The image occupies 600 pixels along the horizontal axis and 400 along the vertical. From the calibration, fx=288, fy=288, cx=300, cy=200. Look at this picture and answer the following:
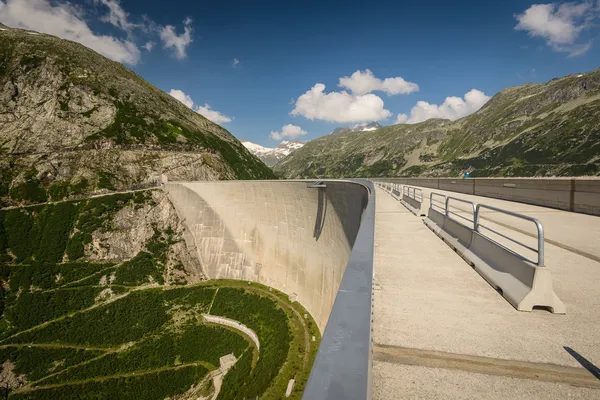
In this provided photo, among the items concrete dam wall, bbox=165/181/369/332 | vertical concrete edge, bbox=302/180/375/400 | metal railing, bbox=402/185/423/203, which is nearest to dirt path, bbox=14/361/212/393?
concrete dam wall, bbox=165/181/369/332

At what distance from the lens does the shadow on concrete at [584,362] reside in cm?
308

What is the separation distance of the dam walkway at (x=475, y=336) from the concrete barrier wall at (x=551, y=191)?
811 cm

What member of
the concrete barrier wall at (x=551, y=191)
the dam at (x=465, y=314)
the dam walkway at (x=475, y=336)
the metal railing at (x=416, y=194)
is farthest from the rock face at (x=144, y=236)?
the dam walkway at (x=475, y=336)

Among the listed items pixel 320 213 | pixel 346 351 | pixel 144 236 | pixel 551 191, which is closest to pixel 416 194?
pixel 551 191

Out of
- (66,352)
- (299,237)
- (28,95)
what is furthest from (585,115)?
(28,95)

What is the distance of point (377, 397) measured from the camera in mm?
2703

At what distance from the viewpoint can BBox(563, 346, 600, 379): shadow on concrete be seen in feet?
10.1

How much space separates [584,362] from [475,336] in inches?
41.6

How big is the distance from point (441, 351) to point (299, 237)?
32.6 meters

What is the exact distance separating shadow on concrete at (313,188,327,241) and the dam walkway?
77.4ft

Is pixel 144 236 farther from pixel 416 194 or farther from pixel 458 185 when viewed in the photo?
pixel 458 185

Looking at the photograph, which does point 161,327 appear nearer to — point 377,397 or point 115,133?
point 377,397

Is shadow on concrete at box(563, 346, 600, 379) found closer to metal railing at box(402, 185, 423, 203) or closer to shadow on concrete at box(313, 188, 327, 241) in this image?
metal railing at box(402, 185, 423, 203)

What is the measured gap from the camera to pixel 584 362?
10.7 feet
